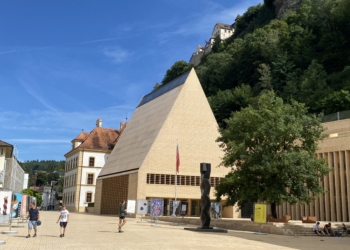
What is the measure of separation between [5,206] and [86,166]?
156 ft

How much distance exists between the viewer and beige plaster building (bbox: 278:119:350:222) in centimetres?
3070

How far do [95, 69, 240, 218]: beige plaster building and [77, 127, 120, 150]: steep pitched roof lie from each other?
17.3 metres

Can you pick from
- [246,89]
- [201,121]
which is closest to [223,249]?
[201,121]

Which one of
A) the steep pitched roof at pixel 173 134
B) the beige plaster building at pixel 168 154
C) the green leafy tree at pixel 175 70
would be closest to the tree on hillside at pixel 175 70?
the green leafy tree at pixel 175 70

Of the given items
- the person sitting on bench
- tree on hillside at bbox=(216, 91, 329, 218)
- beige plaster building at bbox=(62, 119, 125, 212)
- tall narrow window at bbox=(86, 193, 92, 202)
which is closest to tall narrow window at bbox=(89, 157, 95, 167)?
beige plaster building at bbox=(62, 119, 125, 212)

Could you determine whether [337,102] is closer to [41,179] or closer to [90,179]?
[90,179]

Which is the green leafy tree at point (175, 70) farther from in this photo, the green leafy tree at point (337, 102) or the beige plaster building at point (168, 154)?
the green leafy tree at point (337, 102)

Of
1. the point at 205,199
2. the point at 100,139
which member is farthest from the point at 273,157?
the point at 100,139

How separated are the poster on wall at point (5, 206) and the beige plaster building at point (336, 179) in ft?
78.4

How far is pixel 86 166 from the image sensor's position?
6334 centimetres

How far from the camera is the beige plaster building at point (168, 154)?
3888 cm

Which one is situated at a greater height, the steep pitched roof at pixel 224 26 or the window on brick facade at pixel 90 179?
the steep pitched roof at pixel 224 26

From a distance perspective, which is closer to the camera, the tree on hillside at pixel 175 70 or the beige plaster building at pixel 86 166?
the beige plaster building at pixel 86 166

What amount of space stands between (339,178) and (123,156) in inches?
977
